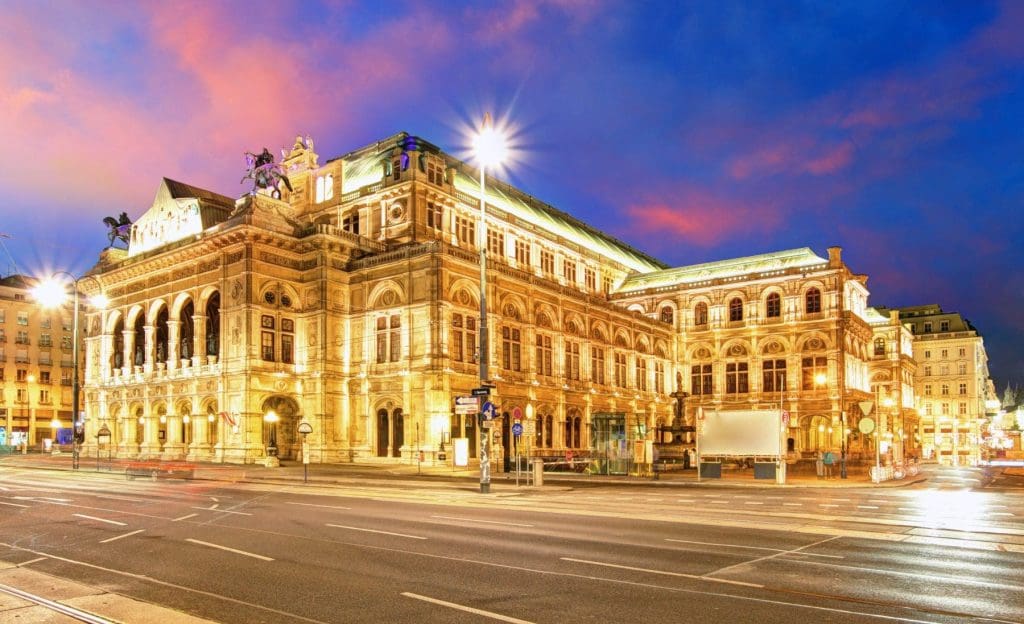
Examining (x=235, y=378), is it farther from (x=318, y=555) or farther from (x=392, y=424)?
(x=318, y=555)

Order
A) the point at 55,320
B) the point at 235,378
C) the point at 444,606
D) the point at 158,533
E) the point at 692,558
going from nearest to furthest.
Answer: the point at 444,606, the point at 692,558, the point at 158,533, the point at 235,378, the point at 55,320

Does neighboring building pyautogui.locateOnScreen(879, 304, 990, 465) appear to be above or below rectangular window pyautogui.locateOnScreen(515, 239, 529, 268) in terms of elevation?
A: below

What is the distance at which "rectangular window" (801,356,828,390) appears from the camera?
8156 centimetres

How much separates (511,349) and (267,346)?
1818cm

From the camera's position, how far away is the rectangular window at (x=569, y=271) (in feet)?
275

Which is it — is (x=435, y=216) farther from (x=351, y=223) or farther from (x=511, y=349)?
(x=511, y=349)

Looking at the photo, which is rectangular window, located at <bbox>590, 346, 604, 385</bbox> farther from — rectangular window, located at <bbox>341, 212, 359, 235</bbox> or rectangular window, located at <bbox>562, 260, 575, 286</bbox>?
rectangular window, located at <bbox>341, 212, 359, 235</bbox>

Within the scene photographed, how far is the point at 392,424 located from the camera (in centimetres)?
5728

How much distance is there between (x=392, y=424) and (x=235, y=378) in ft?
36.4

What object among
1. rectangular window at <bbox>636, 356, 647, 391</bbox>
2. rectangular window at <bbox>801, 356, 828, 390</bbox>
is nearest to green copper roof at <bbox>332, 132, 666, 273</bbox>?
rectangular window at <bbox>636, 356, 647, 391</bbox>

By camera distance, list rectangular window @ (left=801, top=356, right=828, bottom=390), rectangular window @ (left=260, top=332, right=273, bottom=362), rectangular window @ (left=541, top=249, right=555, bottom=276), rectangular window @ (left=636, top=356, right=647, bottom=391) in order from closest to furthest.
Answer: rectangular window @ (left=260, top=332, right=273, bottom=362), rectangular window @ (left=541, top=249, right=555, bottom=276), rectangular window @ (left=801, top=356, right=828, bottom=390), rectangular window @ (left=636, top=356, right=647, bottom=391)

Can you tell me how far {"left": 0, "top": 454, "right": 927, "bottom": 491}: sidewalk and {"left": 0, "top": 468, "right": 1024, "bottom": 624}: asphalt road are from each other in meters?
10.1

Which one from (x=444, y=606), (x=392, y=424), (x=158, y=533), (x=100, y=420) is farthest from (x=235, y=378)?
(x=444, y=606)

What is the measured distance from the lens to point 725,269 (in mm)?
91562
